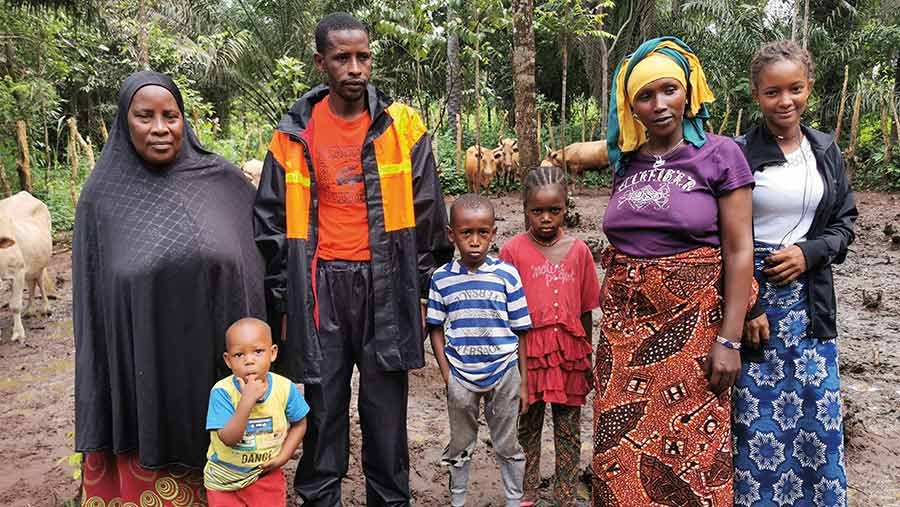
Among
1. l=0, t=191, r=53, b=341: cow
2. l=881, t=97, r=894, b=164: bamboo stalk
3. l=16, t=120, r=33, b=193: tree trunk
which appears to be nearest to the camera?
l=0, t=191, r=53, b=341: cow

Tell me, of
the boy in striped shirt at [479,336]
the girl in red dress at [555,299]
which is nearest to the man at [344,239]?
the boy in striped shirt at [479,336]

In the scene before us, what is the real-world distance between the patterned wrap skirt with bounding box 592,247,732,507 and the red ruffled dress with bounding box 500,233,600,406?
1.52ft

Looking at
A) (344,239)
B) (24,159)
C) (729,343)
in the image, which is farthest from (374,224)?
(24,159)

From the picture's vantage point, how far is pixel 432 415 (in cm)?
438

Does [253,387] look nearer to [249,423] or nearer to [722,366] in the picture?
[249,423]

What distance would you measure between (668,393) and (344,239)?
1332 mm

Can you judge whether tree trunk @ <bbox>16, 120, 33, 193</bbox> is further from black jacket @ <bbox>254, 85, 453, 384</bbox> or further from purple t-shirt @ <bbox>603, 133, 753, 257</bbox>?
purple t-shirt @ <bbox>603, 133, 753, 257</bbox>

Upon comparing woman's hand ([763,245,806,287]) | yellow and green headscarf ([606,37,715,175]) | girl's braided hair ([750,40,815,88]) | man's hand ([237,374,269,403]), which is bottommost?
man's hand ([237,374,269,403])

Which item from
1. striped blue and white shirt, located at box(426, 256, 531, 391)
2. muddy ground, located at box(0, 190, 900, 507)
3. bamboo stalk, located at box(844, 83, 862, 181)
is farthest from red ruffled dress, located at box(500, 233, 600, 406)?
bamboo stalk, located at box(844, 83, 862, 181)

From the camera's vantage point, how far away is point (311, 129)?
260cm

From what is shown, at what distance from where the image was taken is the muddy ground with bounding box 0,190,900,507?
3418mm

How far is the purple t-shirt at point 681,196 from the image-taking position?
211 cm

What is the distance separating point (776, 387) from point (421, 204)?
1.48 m

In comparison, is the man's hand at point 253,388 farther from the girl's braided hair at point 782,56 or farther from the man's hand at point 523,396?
the girl's braided hair at point 782,56
